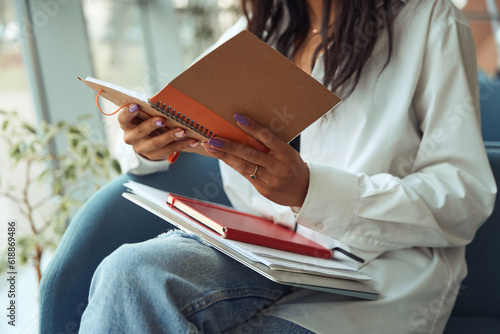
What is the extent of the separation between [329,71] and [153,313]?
2.15 feet

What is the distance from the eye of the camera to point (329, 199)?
917mm

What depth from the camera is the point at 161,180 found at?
127 centimetres

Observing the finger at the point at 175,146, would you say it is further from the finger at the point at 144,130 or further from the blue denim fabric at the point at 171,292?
the blue denim fabric at the point at 171,292

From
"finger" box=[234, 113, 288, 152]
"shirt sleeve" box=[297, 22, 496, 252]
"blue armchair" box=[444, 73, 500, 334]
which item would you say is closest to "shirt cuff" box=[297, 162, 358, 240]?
"shirt sleeve" box=[297, 22, 496, 252]

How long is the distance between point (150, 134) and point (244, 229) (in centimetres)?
29

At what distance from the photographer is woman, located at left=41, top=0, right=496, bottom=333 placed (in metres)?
0.77

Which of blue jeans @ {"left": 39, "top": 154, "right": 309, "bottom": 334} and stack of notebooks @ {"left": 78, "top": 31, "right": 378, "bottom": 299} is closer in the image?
stack of notebooks @ {"left": 78, "top": 31, "right": 378, "bottom": 299}

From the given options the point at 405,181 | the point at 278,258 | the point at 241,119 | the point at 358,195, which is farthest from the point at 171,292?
the point at 405,181

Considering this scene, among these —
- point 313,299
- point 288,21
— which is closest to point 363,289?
point 313,299

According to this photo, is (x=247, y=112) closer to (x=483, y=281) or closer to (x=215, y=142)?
(x=215, y=142)

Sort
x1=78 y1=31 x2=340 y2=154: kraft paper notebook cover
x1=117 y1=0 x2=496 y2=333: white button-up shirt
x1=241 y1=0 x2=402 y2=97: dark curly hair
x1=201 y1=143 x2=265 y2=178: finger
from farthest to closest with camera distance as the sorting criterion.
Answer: x1=241 y1=0 x2=402 y2=97: dark curly hair, x1=117 y1=0 x2=496 y2=333: white button-up shirt, x1=201 y1=143 x2=265 y2=178: finger, x1=78 y1=31 x2=340 y2=154: kraft paper notebook cover

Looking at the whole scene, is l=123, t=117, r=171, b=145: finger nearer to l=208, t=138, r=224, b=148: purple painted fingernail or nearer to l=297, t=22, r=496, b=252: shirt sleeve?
l=208, t=138, r=224, b=148: purple painted fingernail

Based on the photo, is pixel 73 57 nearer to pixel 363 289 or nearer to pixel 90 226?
pixel 90 226

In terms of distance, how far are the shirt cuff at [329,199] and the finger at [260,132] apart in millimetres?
118
